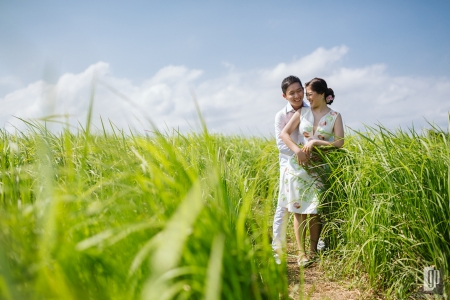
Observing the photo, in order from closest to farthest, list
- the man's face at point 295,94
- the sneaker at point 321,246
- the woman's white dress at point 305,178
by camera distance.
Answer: the woman's white dress at point 305,178, the sneaker at point 321,246, the man's face at point 295,94

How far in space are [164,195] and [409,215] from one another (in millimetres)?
1879

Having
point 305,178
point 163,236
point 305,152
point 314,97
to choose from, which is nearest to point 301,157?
point 305,152

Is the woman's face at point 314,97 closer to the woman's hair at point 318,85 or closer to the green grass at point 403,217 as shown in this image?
the woman's hair at point 318,85

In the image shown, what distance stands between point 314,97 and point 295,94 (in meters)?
0.25

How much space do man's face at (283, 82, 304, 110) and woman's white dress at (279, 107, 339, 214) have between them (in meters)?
0.18

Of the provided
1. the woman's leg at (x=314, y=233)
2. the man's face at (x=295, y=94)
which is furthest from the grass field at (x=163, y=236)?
the man's face at (x=295, y=94)

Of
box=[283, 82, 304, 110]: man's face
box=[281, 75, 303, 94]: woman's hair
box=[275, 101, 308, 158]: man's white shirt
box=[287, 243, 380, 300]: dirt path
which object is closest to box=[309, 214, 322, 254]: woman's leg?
box=[287, 243, 380, 300]: dirt path

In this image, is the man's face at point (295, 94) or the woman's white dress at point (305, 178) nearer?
the woman's white dress at point (305, 178)

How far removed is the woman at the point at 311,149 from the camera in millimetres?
3344

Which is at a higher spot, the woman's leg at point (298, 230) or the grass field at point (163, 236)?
the grass field at point (163, 236)

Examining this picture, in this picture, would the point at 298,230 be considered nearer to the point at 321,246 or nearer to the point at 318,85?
the point at 321,246

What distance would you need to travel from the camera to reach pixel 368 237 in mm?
2703

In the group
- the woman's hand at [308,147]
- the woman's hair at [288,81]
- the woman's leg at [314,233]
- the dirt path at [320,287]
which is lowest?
the dirt path at [320,287]

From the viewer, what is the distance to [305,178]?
3.41 m
